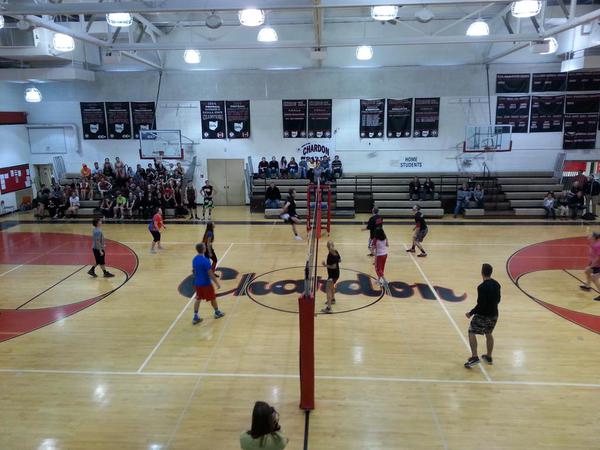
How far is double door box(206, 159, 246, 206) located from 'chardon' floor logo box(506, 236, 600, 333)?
13358 mm

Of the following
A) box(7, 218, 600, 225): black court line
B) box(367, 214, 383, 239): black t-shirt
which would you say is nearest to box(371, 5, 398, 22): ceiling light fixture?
box(367, 214, 383, 239): black t-shirt

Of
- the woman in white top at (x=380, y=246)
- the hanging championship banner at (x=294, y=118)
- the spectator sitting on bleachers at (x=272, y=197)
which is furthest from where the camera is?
the hanging championship banner at (x=294, y=118)

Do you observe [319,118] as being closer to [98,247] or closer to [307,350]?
[98,247]

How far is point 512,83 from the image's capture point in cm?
2081

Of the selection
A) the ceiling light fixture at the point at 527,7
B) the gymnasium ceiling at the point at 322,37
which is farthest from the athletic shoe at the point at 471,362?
the gymnasium ceiling at the point at 322,37

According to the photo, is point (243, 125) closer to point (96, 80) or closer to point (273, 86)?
point (273, 86)

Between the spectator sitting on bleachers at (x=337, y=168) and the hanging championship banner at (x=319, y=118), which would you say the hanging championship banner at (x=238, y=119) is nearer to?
the hanging championship banner at (x=319, y=118)

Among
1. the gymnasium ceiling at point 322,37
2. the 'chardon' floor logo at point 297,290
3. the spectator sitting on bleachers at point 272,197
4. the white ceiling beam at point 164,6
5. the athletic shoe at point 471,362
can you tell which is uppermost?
the gymnasium ceiling at point 322,37

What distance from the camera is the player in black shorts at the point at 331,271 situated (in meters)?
9.21

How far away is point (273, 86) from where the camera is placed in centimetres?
2152

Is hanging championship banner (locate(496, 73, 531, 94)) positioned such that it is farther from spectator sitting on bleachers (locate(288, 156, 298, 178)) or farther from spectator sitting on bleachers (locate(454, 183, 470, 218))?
spectator sitting on bleachers (locate(288, 156, 298, 178))

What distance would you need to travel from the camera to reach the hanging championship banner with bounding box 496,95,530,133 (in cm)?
2095

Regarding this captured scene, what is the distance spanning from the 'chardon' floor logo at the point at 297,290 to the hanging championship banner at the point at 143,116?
1270 centimetres

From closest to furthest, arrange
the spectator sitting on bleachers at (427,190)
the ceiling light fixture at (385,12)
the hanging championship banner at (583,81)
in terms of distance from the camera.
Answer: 1. the ceiling light fixture at (385,12)
2. the spectator sitting on bleachers at (427,190)
3. the hanging championship banner at (583,81)
